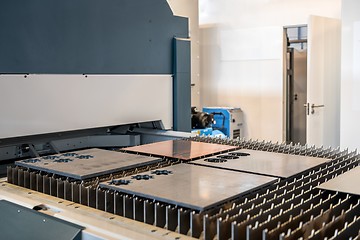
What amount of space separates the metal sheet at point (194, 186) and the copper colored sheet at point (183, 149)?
0.21m

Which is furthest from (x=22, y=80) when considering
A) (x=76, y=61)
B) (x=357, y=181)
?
(x=357, y=181)

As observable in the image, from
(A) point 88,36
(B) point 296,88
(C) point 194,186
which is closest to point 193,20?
(B) point 296,88

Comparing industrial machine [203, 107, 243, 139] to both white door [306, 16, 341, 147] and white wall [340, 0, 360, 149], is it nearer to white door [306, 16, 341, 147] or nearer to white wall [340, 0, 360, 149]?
white door [306, 16, 341, 147]

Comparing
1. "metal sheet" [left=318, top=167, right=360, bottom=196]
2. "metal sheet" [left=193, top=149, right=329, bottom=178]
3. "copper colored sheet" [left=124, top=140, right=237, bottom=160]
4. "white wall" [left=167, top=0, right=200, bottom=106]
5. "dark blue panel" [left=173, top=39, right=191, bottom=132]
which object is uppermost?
"white wall" [left=167, top=0, right=200, bottom=106]

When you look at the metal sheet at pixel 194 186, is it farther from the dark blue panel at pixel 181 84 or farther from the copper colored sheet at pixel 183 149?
the dark blue panel at pixel 181 84

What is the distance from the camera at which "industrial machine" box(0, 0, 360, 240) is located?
91 centimetres

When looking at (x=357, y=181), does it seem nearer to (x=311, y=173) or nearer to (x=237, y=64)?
(x=311, y=173)

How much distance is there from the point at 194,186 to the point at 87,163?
42cm

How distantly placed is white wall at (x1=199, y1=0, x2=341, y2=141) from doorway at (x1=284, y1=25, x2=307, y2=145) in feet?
0.62

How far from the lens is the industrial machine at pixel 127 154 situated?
0.91 meters

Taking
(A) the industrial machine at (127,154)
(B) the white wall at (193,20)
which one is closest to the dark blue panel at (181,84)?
(A) the industrial machine at (127,154)

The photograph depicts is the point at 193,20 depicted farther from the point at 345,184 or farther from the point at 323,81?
the point at 345,184

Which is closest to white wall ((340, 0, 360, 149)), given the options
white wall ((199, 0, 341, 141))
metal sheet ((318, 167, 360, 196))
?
white wall ((199, 0, 341, 141))

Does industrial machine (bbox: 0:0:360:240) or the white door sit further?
the white door
